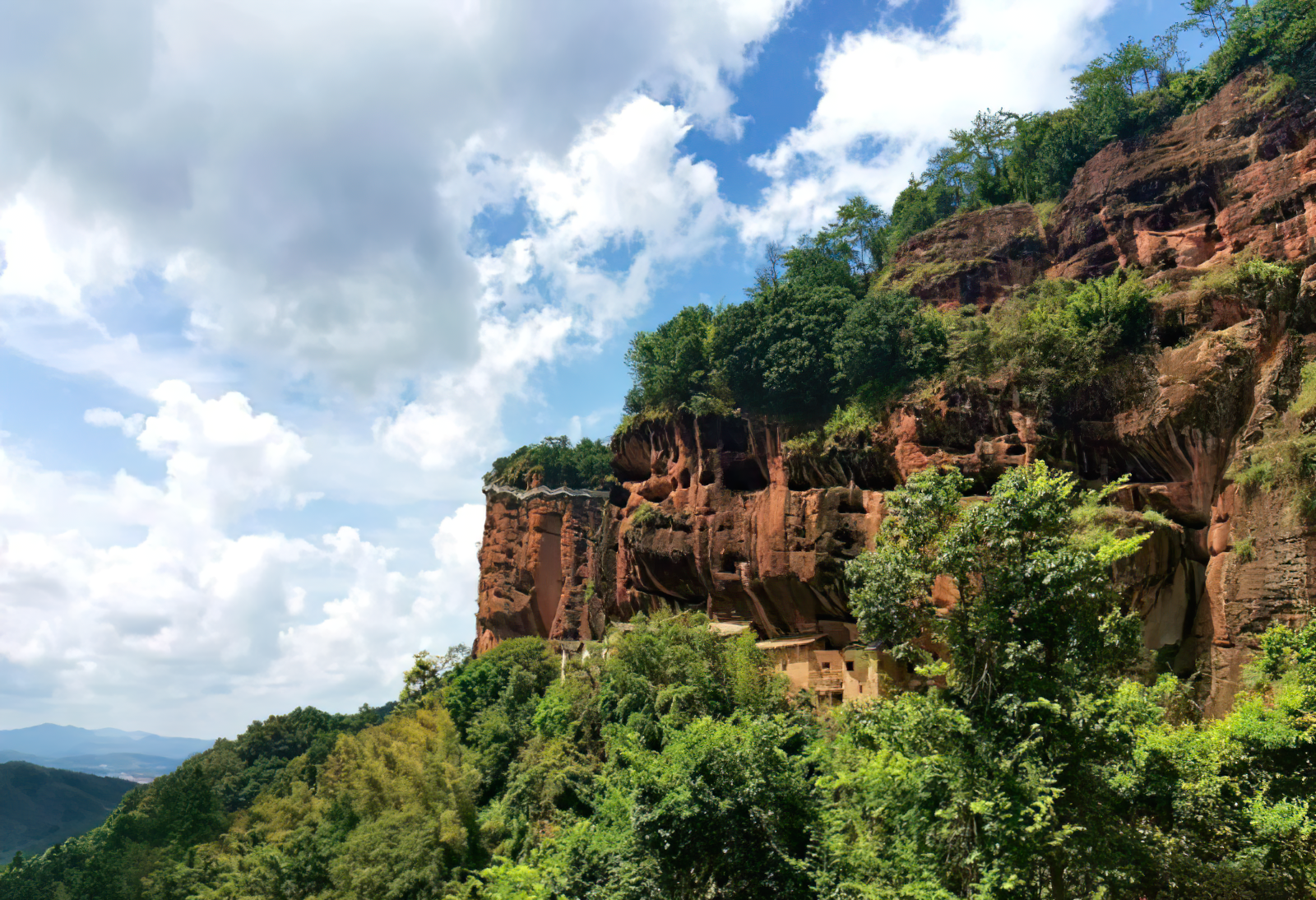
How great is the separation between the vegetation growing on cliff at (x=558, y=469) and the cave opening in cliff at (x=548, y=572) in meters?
3.00

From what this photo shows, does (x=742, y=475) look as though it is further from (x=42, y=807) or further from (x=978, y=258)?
(x=42, y=807)

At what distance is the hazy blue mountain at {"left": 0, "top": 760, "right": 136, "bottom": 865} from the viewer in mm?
88250

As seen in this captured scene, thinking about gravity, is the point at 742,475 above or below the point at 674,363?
below

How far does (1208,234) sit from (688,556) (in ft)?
64.5

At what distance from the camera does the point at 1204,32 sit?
1284 inches

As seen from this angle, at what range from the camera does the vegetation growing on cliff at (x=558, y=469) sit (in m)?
56.8

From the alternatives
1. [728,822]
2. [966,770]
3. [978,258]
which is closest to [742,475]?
[978,258]

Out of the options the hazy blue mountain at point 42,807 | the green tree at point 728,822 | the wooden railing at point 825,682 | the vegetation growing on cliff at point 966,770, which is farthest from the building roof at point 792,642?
the hazy blue mountain at point 42,807

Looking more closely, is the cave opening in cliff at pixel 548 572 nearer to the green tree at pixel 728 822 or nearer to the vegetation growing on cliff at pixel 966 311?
the vegetation growing on cliff at pixel 966 311

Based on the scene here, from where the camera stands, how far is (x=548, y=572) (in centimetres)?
5412

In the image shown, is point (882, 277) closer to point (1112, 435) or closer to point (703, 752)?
point (1112, 435)

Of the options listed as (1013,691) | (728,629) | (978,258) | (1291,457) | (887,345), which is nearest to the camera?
(1013,691)

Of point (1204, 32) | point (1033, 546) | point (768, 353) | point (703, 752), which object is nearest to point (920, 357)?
point (768, 353)

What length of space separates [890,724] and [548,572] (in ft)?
135
